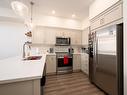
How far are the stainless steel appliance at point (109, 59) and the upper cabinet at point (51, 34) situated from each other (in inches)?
81.7

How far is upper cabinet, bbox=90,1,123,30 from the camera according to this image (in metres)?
1.81

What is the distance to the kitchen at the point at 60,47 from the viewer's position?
4.24 ft

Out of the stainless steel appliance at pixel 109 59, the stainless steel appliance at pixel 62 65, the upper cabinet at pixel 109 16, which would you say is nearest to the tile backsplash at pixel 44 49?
the stainless steel appliance at pixel 62 65

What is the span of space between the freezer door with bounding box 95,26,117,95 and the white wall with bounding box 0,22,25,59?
3539mm

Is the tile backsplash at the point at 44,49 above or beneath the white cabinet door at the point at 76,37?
beneath

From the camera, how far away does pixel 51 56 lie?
12.2ft

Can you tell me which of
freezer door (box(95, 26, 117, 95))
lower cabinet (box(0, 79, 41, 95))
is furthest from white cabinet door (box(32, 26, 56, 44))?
lower cabinet (box(0, 79, 41, 95))

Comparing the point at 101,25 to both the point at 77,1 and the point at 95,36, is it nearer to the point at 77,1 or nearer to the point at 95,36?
the point at 95,36

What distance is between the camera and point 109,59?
194 centimetres

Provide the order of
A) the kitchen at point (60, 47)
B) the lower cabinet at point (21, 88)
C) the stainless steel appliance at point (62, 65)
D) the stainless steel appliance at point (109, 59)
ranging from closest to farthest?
the lower cabinet at point (21, 88) → the kitchen at point (60, 47) → the stainless steel appliance at point (109, 59) → the stainless steel appliance at point (62, 65)

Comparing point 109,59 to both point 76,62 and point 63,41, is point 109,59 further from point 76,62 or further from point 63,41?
point 63,41

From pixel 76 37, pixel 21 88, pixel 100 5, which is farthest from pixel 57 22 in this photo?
pixel 21 88

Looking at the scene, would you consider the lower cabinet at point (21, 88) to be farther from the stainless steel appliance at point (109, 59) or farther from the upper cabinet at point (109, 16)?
the upper cabinet at point (109, 16)

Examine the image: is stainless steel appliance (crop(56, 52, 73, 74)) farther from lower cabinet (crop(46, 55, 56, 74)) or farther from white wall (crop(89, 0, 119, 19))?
white wall (crop(89, 0, 119, 19))
